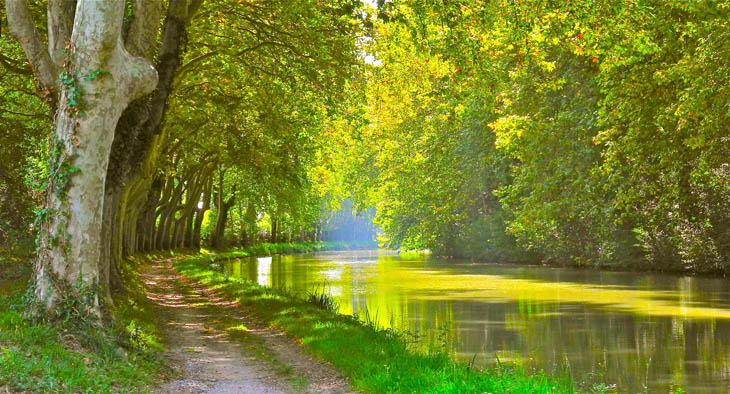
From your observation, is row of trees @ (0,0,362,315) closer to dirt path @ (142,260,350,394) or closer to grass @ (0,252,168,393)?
grass @ (0,252,168,393)

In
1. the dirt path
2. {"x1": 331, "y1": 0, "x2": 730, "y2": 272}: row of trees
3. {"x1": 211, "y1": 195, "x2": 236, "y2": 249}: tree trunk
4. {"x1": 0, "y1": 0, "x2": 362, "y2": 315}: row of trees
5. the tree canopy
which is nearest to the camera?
the dirt path

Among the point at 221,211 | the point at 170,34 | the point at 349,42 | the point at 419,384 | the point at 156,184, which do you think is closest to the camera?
the point at 419,384

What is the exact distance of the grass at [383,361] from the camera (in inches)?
328

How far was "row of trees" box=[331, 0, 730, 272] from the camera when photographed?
14.5m

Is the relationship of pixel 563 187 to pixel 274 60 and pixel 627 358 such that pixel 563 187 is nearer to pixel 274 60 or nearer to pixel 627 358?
pixel 274 60

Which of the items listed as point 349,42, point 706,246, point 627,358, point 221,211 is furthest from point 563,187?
point 221,211

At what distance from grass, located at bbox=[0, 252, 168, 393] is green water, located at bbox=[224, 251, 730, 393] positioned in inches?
225

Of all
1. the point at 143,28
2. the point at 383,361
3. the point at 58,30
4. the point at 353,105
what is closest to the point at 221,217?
the point at 353,105

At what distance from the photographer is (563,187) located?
28.3m

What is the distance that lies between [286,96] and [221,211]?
30.1m

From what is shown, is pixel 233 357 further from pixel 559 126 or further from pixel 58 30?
pixel 559 126

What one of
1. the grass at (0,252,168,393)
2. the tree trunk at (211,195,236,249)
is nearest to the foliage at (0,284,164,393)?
the grass at (0,252,168,393)

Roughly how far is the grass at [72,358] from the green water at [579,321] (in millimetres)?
5724

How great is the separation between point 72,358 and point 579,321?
12.1m
